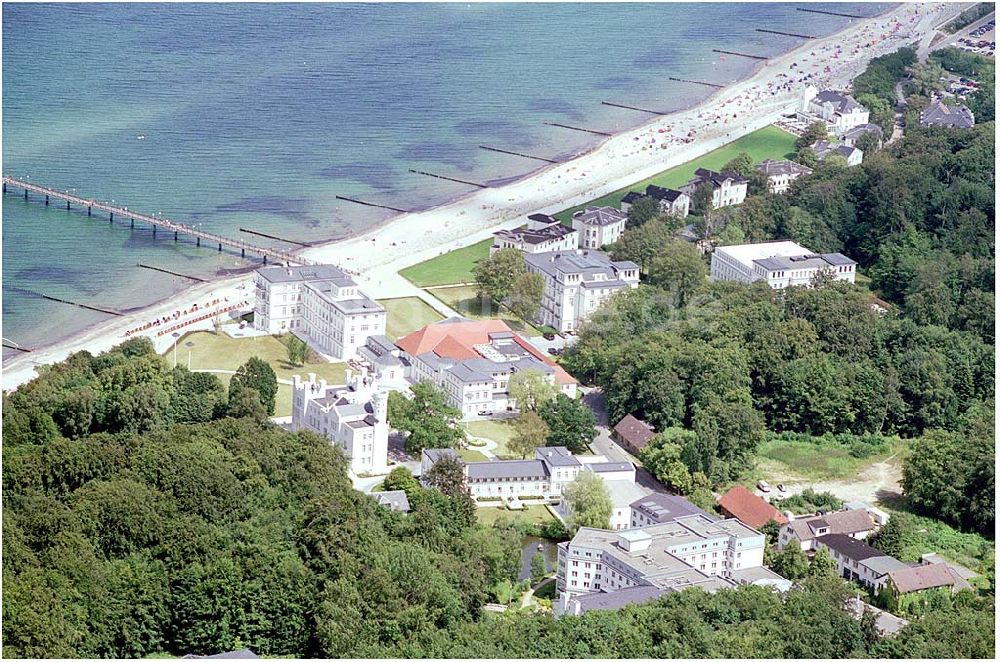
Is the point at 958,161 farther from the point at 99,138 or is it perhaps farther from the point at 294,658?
the point at 294,658

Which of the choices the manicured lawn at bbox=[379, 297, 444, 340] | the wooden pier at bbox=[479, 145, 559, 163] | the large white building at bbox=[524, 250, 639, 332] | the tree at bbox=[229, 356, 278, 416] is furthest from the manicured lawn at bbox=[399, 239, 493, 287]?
the tree at bbox=[229, 356, 278, 416]

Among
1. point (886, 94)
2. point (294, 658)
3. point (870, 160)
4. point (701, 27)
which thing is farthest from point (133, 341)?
point (701, 27)

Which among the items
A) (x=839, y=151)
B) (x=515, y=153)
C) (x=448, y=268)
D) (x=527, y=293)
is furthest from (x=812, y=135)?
(x=527, y=293)

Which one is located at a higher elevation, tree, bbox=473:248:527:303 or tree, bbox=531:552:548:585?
tree, bbox=473:248:527:303

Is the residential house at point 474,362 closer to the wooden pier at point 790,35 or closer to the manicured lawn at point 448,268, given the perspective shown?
the manicured lawn at point 448,268

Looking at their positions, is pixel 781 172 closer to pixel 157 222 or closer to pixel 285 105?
pixel 285 105

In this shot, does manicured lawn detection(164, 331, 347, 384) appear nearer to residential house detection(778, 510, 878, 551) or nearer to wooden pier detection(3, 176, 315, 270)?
wooden pier detection(3, 176, 315, 270)

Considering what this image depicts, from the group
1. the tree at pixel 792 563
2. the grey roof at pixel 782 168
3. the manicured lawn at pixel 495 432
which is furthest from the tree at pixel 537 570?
the grey roof at pixel 782 168
